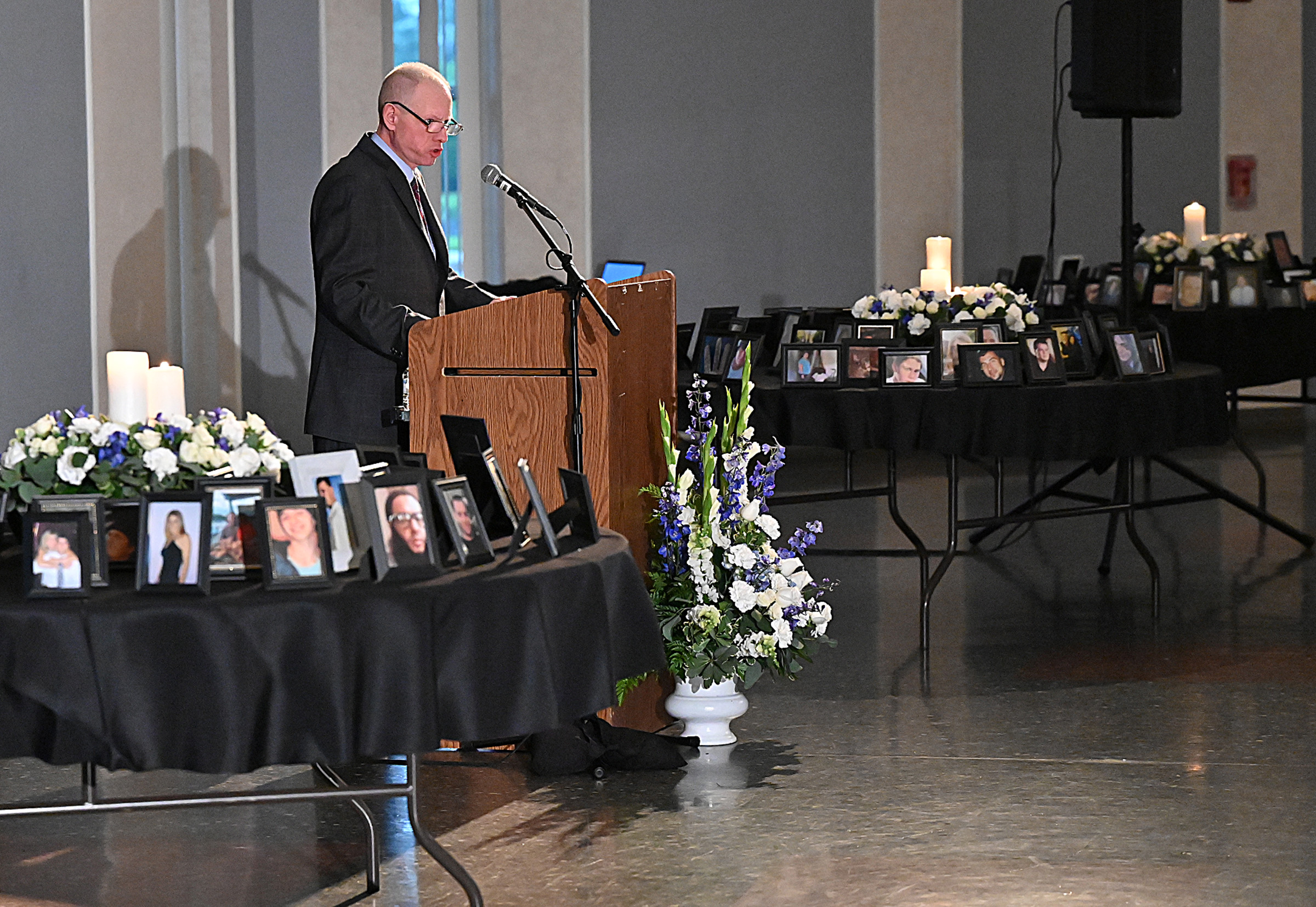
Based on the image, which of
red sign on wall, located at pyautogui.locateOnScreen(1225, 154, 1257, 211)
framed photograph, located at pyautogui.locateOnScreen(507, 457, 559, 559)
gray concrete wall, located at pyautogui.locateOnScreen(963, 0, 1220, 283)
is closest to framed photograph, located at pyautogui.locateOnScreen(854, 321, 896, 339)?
framed photograph, located at pyautogui.locateOnScreen(507, 457, 559, 559)

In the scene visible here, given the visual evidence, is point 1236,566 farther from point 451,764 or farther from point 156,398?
point 156,398

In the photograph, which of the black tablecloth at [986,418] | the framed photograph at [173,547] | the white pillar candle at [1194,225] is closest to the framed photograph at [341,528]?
the framed photograph at [173,547]

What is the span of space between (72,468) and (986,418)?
3.39 metres

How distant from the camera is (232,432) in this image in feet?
10.1

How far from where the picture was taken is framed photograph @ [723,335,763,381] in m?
6.13

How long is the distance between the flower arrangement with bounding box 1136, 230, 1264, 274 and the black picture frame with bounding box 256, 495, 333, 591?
7399mm

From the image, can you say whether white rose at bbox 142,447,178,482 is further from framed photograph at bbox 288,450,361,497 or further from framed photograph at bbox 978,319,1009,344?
framed photograph at bbox 978,319,1009,344

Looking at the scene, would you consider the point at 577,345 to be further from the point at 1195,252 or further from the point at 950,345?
the point at 1195,252

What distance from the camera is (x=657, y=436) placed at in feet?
14.7

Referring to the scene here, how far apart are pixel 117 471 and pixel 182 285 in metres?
4.60

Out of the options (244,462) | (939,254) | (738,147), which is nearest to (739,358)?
(939,254)

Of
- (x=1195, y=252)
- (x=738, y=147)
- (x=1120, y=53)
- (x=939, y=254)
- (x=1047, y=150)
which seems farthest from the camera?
(x=1047, y=150)

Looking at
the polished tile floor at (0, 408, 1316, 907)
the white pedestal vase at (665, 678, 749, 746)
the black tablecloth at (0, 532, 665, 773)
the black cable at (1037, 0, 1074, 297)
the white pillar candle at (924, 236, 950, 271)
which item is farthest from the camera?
the black cable at (1037, 0, 1074, 297)

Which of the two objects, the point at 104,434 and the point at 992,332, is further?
the point at 992,332
